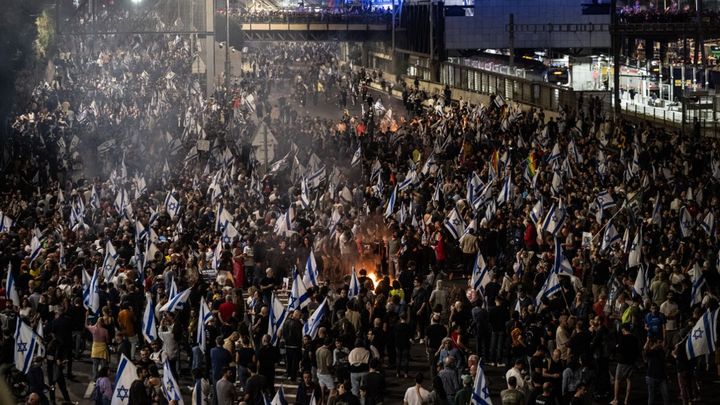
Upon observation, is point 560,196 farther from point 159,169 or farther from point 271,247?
point 159,169

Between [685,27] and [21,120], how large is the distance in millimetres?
26340

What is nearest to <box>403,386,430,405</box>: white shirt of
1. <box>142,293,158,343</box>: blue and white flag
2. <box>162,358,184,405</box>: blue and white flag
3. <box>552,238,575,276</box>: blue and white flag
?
<box>162,358,184,405</box>: blue and white flag

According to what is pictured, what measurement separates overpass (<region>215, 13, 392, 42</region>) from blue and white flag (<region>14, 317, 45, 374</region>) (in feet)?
219

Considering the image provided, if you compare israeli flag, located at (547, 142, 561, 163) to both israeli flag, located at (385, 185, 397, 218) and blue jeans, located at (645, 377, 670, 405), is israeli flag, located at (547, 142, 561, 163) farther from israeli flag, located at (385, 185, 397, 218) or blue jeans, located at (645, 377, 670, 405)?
blue jeans, located at (645, 377, 670, 405)

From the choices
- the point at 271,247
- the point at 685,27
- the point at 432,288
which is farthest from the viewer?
the point at 685,27

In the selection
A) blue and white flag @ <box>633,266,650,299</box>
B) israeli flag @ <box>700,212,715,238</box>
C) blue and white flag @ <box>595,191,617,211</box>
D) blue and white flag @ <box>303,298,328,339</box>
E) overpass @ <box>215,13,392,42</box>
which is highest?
overpass @ <box>215,13,392,42</box>

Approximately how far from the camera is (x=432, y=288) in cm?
2342

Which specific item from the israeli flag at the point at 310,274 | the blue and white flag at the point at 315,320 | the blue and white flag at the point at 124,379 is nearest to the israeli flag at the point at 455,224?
the israeli flag at the point at 310,274

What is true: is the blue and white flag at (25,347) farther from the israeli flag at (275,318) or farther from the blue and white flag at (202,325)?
the israeli flag at (275,318)

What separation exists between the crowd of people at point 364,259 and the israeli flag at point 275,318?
3 centimetres

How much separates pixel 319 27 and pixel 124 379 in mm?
70599

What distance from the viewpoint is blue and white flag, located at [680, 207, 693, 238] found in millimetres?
27875

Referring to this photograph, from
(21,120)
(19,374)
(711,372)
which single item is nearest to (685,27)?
(21,120)

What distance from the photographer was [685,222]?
27984mm
